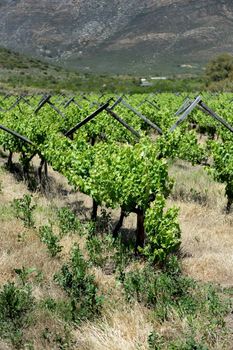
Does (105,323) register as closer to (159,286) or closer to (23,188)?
(159,286)

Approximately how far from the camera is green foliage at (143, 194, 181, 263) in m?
6.96

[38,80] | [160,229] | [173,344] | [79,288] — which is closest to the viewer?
[173,344]

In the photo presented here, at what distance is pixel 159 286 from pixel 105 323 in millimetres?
1015

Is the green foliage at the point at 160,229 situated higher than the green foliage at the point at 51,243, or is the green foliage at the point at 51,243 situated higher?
the green foliage at the point at 160,229

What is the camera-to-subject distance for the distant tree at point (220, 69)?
56731mm

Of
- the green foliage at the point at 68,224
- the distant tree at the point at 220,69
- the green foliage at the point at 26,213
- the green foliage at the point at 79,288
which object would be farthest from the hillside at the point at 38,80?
the green foliage at the point at 79,288

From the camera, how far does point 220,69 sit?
5838cm

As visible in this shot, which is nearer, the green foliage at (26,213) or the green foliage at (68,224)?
the green foliage at (68,224)

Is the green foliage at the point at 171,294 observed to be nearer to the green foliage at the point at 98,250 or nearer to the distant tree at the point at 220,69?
the green foliage at the point at 98,250

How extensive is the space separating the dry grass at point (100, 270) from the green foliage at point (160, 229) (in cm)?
53

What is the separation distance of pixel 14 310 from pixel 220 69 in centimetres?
5661

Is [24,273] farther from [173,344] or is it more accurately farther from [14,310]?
[173,344]

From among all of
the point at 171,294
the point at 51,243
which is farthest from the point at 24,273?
the point at 171,294

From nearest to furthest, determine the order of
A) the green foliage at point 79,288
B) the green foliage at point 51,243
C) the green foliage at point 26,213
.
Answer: the green foliage at point 79,288
the green foliage at point 51,243
the green foliage at point 26,213
